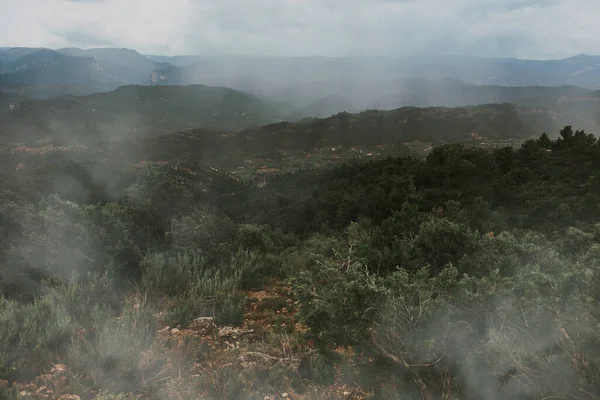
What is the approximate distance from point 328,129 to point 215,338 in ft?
258

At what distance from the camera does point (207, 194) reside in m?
24.6

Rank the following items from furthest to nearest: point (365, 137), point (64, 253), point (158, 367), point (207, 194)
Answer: point (365, 137), point (207, 194), point (64, 253), point (158, 367)

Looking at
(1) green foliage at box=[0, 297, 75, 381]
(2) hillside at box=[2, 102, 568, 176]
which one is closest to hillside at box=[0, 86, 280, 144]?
(2) hillside at box=[2, 102, 568, 176]

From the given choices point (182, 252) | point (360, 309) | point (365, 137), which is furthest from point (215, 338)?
point (365, 137)

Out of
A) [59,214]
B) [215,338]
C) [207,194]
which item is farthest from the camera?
[207,194]

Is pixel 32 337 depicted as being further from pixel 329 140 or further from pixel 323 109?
pixel 323 109

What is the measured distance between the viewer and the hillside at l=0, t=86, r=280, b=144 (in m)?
86.4

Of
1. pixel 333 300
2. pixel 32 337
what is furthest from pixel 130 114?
pixel 333 300

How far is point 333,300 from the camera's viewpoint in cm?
433

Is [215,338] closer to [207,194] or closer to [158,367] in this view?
[158,367]

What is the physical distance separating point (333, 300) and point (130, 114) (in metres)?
133

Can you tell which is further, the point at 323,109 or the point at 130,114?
the point at 323,109

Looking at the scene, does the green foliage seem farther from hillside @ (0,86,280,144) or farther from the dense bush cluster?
hillside @ (0,86,280,144)

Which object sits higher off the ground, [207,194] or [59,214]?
[59,214]
